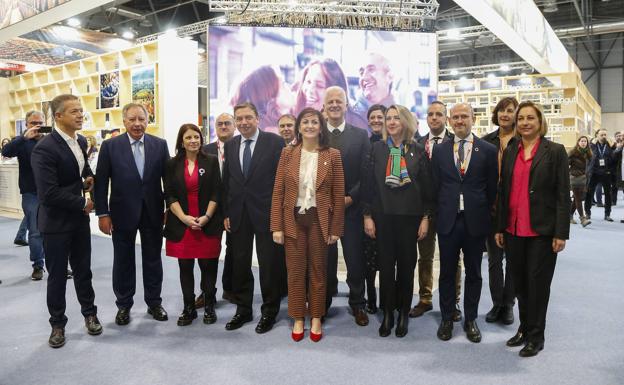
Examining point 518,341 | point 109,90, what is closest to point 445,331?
point 518,341

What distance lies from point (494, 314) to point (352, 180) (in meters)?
1.37

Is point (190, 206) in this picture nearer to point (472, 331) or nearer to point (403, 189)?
point (403, 189)

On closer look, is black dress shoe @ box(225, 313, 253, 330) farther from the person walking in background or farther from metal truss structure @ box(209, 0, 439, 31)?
metal truss structure @ box(209, 0, 439, 31)

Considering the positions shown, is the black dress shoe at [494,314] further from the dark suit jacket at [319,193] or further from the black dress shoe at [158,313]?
the black dress shoe at [158,313]

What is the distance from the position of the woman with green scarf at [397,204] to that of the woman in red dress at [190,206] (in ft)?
3.47

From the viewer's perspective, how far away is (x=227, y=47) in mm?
6320

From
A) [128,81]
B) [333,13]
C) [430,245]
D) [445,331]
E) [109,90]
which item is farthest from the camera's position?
[109,90]

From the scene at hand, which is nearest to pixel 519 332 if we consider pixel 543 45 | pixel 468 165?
pixel 468 165

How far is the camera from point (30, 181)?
4.83 metres

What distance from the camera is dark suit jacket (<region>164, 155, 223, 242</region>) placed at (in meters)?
3.23

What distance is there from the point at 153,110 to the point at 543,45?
20.7 ft

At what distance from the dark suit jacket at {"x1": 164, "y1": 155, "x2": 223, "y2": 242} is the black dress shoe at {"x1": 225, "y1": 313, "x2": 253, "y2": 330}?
0.59 metres

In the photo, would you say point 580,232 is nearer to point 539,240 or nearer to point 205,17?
point 539,240

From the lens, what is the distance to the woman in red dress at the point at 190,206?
3.22m
